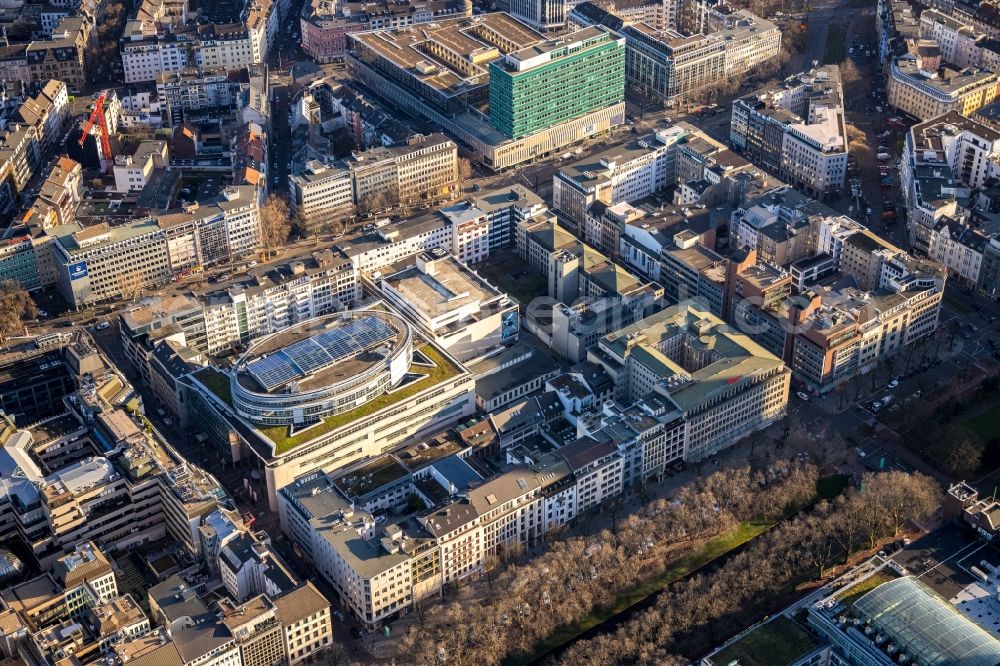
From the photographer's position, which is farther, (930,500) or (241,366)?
(241,366)

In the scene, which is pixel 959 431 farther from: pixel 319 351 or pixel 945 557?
pixel 319 351

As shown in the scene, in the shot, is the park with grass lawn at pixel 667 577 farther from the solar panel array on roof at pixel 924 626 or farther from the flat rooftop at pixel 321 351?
the flat rooftop at pixel 321 351

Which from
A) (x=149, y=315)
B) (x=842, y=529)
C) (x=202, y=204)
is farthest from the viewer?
(x=202, y=204)

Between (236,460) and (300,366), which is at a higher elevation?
(300,366)

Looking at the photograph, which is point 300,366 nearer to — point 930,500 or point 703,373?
point 703,373

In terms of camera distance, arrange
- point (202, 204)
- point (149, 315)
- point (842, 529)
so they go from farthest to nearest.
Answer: point (202, 204), point (149, 315), point (842, 529)

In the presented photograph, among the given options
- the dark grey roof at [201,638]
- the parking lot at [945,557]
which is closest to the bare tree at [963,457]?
the parking lot at [945,557]

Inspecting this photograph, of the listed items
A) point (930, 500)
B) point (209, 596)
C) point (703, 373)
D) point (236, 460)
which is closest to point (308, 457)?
point (236, 460)
